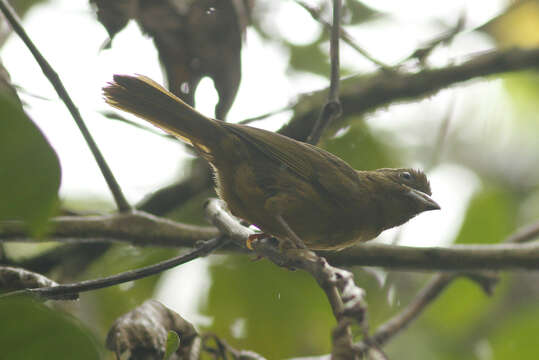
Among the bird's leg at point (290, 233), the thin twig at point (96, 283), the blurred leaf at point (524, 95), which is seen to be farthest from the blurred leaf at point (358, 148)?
the blurred leaf at point (524, 95)

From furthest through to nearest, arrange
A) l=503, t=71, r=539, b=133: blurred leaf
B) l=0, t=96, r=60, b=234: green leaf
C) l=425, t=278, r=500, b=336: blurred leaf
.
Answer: l=503, t=71, r=539, b=133: blurred leaf → l=425, t=278, r=500, b=336: blurred leaf → l=0, t=96, r=60, b=234: green leaf

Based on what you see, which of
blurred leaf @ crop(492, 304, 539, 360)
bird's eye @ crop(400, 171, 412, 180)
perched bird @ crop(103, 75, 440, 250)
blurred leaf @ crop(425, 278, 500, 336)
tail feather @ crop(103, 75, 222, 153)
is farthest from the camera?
blurred leaf @ crop(425, 278, 500, 336)

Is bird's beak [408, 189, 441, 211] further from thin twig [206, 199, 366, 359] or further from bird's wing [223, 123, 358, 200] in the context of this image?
thin twig [206, 199, 366, 359]

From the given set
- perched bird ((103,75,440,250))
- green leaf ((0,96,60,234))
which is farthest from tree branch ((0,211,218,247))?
green leaf ((0,96,60,234))

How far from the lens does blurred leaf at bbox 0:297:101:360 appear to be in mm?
1600

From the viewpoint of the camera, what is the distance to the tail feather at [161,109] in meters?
2.70

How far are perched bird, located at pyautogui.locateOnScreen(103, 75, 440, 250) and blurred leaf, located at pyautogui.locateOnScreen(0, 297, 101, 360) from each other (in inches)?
48.4

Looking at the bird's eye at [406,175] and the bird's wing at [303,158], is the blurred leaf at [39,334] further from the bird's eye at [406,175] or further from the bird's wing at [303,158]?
the bird's eye at [406,175]

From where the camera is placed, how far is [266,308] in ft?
12.6

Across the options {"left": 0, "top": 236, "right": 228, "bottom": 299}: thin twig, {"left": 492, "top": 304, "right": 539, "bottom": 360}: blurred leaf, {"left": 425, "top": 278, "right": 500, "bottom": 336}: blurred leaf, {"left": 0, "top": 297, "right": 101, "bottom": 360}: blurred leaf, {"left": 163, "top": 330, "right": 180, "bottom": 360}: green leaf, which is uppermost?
{"left": 0, "top": 297, "right": 101, "bottom": 360}: blurred leaf

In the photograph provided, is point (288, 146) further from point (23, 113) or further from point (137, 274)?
point (23, 113)

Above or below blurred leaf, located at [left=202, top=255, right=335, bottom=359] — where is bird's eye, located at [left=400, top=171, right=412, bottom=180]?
above

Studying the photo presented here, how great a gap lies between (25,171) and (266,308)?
8.31 ft

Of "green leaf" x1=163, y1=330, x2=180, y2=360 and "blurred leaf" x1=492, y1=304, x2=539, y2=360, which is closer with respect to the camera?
"green leaf" x1=163, y1=330, x2=180, y2=360
